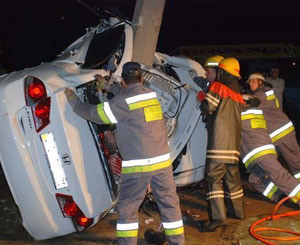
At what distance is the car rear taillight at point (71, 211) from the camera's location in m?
3.72

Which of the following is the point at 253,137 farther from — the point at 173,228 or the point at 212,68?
the point at 173,228

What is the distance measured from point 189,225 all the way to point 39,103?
202 cm

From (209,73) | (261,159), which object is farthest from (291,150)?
(209,73)

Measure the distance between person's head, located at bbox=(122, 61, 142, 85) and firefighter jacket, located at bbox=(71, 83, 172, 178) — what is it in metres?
0.04

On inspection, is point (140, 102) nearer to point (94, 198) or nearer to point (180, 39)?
point (94, 198)

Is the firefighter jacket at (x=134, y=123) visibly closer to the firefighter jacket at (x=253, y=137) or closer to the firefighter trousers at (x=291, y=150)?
the firefighter jacket at (x=253, y=137)

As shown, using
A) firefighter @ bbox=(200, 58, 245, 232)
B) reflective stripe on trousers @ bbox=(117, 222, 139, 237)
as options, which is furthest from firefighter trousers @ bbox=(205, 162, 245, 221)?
reflective stripe on trousers @ bbox=(117, 222, 139, 237)

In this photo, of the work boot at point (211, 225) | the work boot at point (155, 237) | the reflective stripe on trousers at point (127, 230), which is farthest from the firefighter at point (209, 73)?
the reflective stripe on trousers at point (127, 230)

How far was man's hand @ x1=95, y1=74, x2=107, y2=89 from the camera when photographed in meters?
3.84

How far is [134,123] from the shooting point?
369 cm

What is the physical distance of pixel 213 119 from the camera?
452 centimetres

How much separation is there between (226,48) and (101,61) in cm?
1027

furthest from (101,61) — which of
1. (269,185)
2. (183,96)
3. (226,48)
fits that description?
(226,48)

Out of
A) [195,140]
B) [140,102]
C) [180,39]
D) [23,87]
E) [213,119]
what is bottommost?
[180,39]
